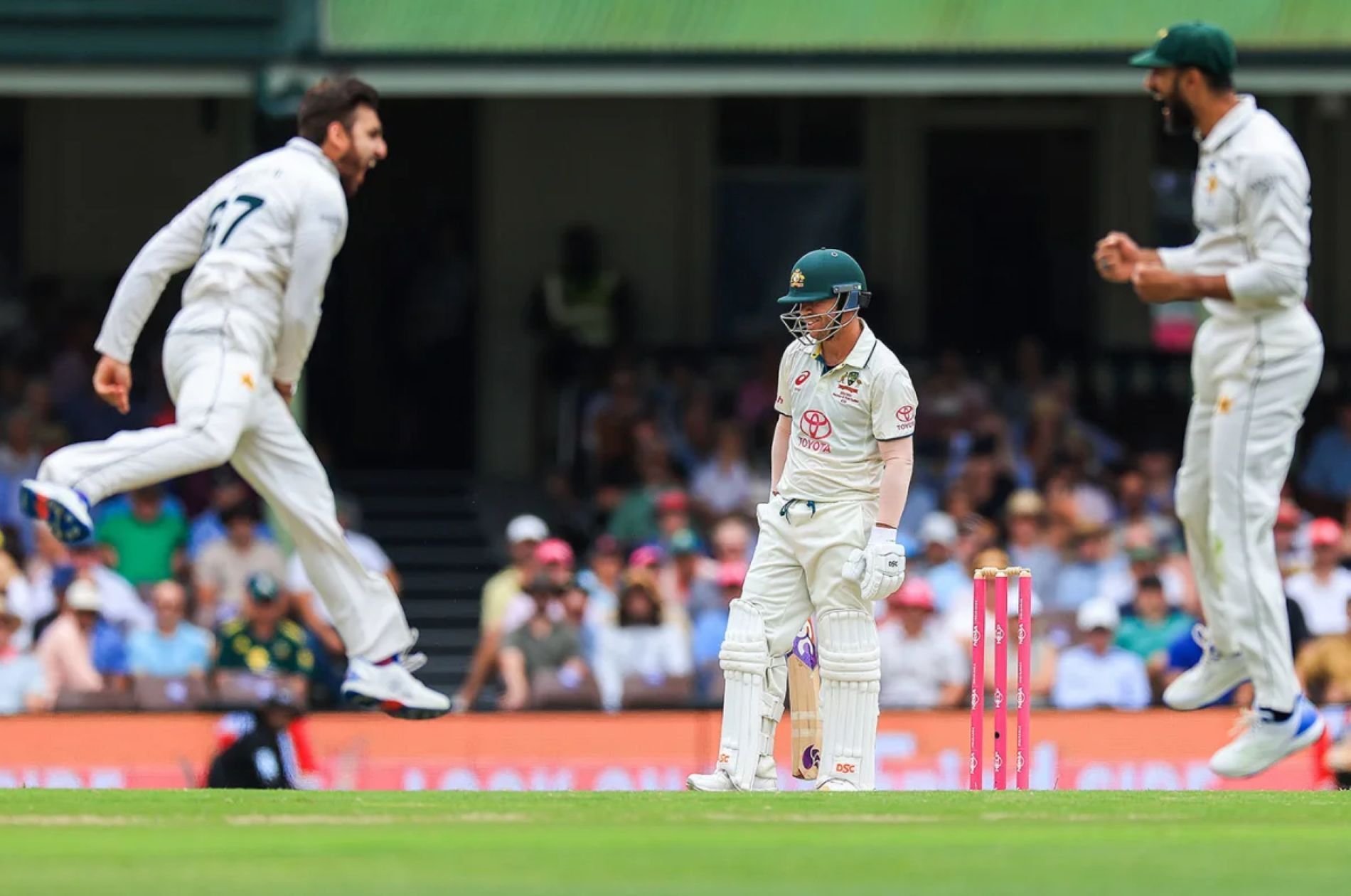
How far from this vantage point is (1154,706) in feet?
48.0

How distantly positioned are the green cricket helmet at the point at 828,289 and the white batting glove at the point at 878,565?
79 cm

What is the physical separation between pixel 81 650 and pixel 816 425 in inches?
230

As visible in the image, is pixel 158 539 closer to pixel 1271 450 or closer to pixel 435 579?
pixel 435 579

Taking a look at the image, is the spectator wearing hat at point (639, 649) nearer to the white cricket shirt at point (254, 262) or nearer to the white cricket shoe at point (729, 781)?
the white cricket shoe at point (729, 781)

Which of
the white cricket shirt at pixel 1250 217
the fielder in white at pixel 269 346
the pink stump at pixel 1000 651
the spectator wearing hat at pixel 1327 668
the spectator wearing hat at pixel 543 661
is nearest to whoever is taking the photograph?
the white cricket shirt at pixel 1250 217

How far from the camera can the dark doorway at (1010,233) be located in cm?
1994

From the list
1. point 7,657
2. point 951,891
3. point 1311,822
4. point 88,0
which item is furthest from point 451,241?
point 951,891

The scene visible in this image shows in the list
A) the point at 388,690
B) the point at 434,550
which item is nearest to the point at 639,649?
the point at 434,550

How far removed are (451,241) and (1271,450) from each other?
1171cm

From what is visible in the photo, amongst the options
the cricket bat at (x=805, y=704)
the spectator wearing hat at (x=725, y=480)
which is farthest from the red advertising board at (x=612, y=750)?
the cricket bat at (x=805, y=704)

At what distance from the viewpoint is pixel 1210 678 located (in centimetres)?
903

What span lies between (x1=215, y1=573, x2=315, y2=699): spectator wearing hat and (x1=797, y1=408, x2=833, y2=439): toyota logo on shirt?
192 inches

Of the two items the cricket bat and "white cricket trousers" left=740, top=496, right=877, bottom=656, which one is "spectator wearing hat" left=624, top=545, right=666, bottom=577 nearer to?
the cricket bat

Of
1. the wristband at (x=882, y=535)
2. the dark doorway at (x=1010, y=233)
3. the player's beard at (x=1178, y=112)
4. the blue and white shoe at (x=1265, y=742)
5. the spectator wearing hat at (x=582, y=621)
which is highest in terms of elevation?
the dark doorway at (x=1010, y=233)
